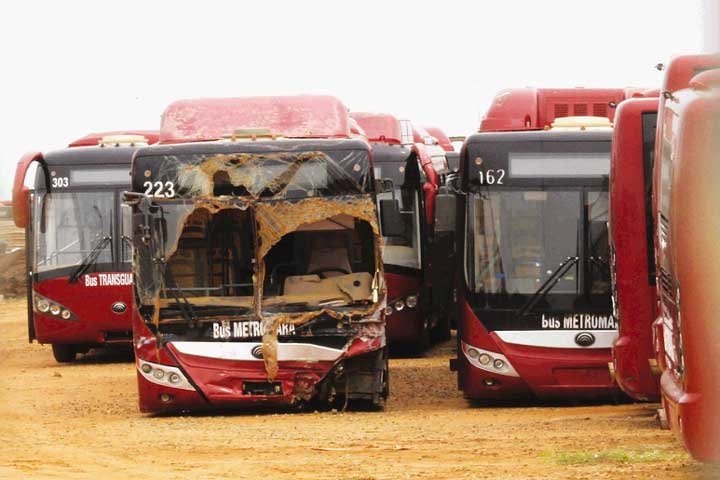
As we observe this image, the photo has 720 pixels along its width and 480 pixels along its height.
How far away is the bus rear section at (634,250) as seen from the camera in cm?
1316

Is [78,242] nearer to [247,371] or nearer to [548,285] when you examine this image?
[247,371]

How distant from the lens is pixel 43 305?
920 inches

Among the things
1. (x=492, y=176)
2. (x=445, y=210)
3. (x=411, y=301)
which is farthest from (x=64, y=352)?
(x=492, y=176)

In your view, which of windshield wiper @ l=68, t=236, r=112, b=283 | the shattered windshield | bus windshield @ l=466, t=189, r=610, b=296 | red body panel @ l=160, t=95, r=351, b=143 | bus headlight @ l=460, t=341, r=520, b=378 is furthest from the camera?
windshield wiper @ l=68, t=236, r=112, b=283

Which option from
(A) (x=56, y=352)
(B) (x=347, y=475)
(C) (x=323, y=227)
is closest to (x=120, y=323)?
(A) (x=56, y=352)

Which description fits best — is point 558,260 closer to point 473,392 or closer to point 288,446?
point 473,392

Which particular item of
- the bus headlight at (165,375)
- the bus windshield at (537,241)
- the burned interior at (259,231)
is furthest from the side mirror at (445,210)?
the bus headlight at (165,375)

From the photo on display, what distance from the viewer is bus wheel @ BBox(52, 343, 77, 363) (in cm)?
2445

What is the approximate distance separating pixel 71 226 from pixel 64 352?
94.1 inches

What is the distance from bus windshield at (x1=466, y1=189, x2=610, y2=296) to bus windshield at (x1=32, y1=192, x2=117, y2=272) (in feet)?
26.2

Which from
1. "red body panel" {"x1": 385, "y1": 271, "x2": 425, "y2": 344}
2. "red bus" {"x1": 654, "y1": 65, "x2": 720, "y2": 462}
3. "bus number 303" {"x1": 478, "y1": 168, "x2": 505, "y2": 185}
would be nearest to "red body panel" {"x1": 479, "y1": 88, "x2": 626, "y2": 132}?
"red body panel" {"x1": 385, "y1": 271, "x2": 425, "y2": 344}

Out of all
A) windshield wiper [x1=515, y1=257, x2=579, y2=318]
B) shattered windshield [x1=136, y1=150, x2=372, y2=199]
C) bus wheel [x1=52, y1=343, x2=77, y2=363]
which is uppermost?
shattered windshield [x1=136, y1=150, x2=372, y2=199]

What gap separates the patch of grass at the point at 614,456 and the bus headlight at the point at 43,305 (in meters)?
12.3

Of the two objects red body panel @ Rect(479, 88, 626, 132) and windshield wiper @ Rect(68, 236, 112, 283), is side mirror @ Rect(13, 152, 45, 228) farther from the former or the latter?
red body panel @ Rect(479, 88, 626, 132)
